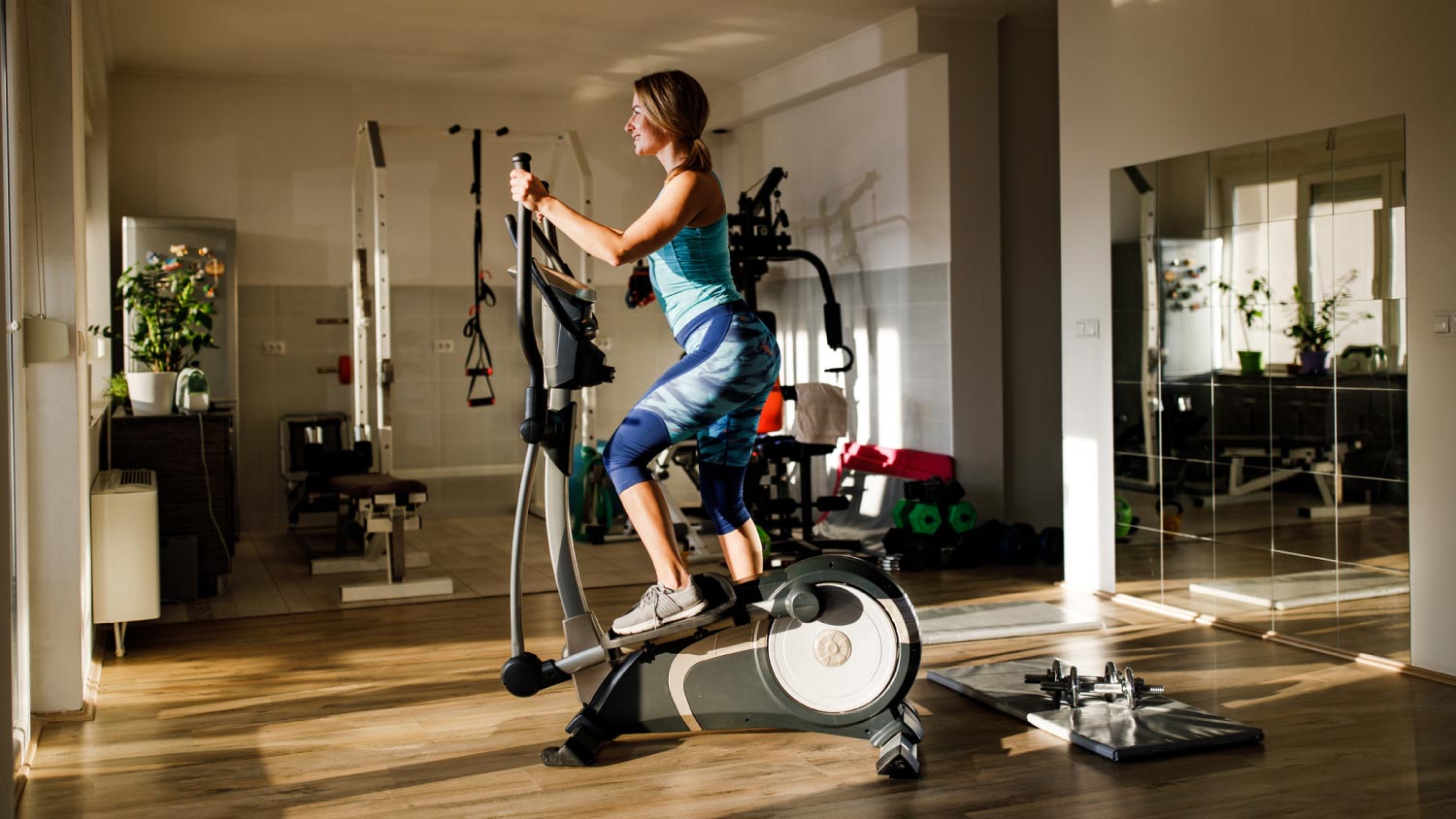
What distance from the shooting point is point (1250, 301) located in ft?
15.6

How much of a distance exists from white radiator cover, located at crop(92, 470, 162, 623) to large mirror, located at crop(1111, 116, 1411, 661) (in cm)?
390

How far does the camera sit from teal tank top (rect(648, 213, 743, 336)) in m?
3.25

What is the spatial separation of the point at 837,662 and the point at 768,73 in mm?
5751

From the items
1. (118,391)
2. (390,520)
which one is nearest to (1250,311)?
(390,520)

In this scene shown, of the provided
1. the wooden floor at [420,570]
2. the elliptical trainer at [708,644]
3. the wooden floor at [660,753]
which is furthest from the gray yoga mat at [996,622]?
the wooden floor at [420,570]

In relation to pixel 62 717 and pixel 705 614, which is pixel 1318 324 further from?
pixel 62 717

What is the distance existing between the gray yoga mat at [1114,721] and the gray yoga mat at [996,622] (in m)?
0.71

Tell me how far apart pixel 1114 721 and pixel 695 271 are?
171 cm

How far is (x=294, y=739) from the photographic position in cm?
360

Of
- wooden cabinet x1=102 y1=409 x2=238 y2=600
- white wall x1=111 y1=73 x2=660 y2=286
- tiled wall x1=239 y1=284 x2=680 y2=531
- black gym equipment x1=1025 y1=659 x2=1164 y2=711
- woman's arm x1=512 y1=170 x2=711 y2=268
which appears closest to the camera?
woman's arm x1=512 y1=170 x2=711 y2=268

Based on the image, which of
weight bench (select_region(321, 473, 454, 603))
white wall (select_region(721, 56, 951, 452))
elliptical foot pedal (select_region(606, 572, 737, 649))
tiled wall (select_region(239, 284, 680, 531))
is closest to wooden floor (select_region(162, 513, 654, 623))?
weight bench (select_region(321, 473, 454, 603))

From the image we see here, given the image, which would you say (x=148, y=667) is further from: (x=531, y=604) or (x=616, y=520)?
(x=616, y=520)

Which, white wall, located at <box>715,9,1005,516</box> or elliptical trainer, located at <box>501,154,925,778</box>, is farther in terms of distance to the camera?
white wall, located at <box>715,9,1005,516</box>

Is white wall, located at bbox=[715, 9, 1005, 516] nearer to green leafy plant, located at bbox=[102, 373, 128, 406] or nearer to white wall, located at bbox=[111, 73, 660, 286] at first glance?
white wall, located at bbox=[111, 73, 660, 286]
